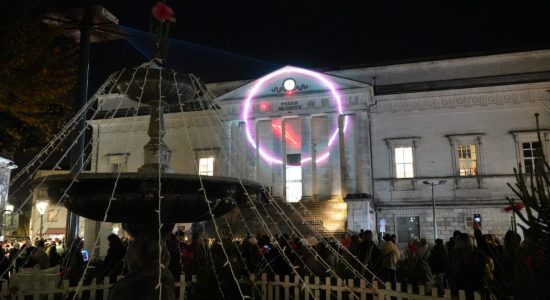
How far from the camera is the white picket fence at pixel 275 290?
24.8 feet

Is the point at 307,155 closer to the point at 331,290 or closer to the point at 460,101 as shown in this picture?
the point at 460,101

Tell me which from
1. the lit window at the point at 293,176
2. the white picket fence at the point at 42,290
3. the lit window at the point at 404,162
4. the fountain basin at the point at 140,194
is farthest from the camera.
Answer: the lit window at the point at 293,176

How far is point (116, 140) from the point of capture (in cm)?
3722

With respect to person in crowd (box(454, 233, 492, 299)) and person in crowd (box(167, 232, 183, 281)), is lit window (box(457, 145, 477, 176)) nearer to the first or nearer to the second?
person in crowd (box(454, 233, 492, 299))

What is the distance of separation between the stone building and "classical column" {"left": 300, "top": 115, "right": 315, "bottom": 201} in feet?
0.24

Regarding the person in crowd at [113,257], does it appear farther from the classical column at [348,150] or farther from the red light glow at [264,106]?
the red light glow at [264,106]

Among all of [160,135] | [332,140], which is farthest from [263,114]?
[160,135]

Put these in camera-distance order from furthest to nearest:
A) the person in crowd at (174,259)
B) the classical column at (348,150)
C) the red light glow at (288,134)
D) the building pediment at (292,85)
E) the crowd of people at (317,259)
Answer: the red light glow at (288,134) → the building pediment at (292,85) → the classical column at (348,150) → the person in crowd at (174,259) → the crowd of people at (317,259)

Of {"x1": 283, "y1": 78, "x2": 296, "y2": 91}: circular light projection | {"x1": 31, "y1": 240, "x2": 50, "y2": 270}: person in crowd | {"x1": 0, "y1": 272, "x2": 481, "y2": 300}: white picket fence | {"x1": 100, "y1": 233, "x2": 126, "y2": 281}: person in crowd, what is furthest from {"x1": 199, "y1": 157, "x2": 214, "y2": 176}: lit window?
{"x1": 0, "y1": 272, "x2": 481, "y2": 300}: white picket fence

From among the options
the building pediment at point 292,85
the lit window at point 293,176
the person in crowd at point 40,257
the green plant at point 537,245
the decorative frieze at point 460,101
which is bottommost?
the person in crowd at point 40,257

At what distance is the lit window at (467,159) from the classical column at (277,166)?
39.2 ft

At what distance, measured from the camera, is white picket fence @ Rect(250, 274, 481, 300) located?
7590 mm

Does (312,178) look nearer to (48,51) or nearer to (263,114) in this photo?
(263,114)

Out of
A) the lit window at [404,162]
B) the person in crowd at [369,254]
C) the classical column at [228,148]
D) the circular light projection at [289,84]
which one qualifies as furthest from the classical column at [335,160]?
the person in crowd at [369,254]
